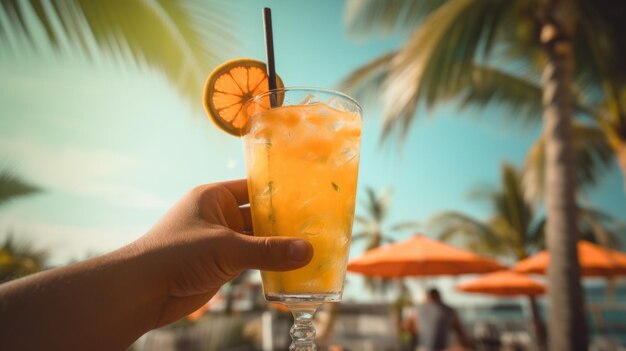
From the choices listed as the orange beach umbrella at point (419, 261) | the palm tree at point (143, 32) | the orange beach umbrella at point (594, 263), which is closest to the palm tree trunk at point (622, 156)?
the orange beach umbrella at point (594, 263)

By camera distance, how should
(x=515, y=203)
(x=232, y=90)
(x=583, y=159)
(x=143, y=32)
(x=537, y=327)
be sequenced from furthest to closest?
(x=515, y=203), (x=583, y=159), (x=537, y=327), (x=143, y=32), (x=232, y=90)

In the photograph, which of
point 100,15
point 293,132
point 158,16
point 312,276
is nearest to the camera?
point 312,276

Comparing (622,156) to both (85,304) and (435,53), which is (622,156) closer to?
(435,53)

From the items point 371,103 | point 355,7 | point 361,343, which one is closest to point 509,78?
point 371,103

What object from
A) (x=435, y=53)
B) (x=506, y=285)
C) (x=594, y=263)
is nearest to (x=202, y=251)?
(x=435, y=53)

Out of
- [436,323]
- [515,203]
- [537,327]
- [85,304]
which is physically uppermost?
[85,304]

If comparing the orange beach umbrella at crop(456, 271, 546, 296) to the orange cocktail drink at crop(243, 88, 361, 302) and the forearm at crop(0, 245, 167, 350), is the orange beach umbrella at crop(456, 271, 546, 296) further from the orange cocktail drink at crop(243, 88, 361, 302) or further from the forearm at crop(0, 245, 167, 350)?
the forearm at crop(0, 245, 167, 350)

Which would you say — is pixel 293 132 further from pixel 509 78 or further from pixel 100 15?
pixel 509 78
